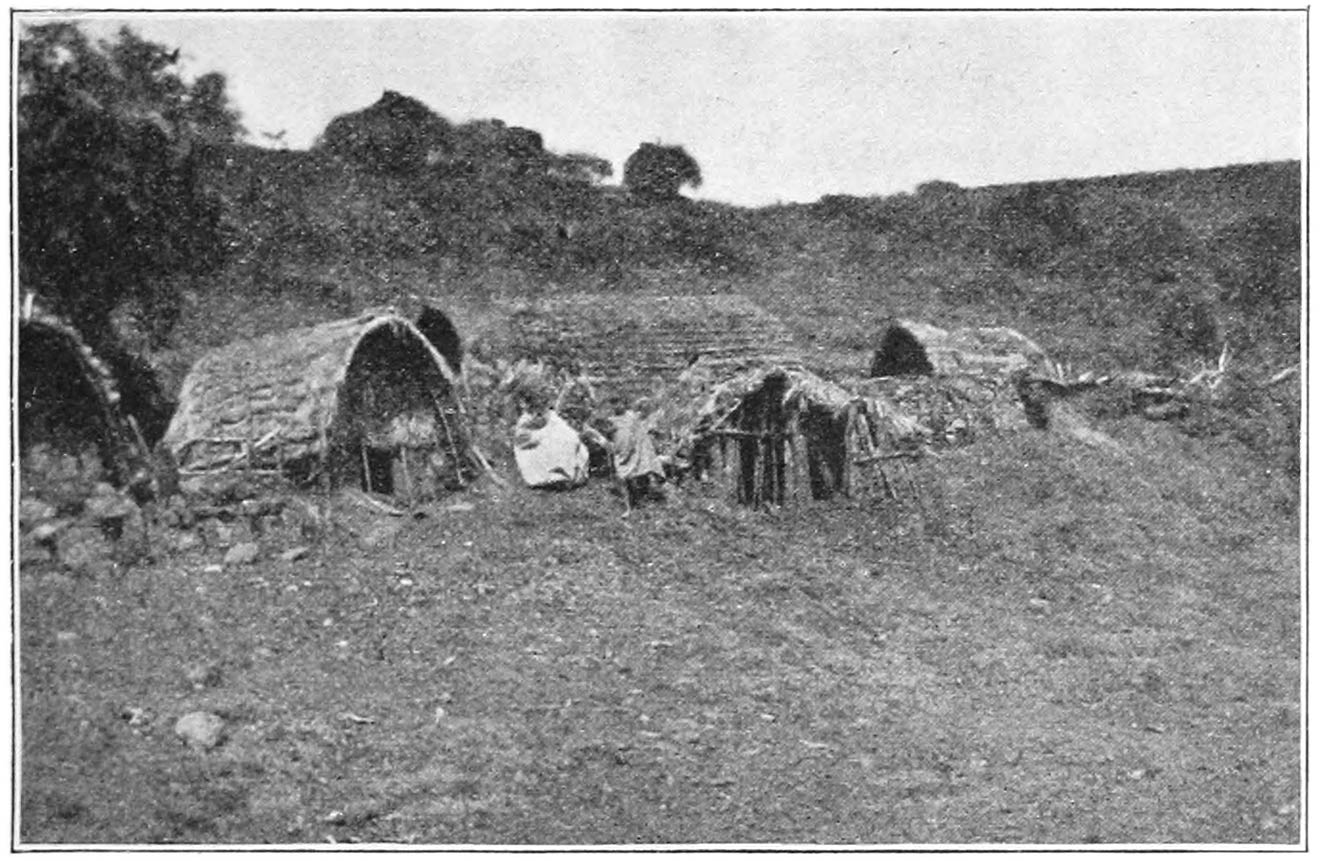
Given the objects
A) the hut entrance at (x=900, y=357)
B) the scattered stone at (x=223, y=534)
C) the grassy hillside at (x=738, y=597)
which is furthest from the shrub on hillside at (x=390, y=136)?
the hut entrance at (x=900, y=357)

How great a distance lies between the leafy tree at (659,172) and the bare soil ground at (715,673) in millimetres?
1487

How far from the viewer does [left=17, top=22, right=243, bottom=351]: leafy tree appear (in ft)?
19.2

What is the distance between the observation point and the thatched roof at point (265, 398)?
19.8ft

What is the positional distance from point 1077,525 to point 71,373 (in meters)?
4.84

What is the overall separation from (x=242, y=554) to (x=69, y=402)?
3.42 feet

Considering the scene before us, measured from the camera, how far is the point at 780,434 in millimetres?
6379

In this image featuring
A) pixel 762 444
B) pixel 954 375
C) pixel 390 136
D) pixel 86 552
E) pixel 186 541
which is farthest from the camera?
pixel 954 375

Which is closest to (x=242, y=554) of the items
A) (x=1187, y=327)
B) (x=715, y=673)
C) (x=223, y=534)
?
(x=223, y=534)

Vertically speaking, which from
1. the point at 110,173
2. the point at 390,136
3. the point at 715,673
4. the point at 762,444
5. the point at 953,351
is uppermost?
the point at 390,136

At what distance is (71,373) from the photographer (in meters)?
5.99

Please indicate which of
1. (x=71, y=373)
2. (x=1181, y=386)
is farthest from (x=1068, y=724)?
(x=71, y=373)

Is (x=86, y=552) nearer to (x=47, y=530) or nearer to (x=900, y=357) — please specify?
(x=47, y=530)

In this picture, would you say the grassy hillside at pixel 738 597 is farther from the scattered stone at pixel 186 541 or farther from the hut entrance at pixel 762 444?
the hut entrance at pixel 762 444

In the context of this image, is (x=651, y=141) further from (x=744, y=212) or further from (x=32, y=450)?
(x=32, y=450)
